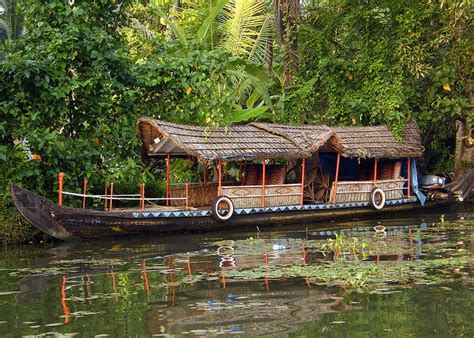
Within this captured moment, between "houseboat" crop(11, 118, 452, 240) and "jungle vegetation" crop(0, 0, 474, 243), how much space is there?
53cm

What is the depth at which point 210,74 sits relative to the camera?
13180 millimetres

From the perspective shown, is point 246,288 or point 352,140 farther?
point 352,140

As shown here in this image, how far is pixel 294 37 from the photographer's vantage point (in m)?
17.0

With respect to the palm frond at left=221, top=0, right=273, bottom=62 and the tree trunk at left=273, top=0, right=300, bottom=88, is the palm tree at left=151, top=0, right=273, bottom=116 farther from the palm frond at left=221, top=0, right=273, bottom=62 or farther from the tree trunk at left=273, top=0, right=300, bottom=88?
the tree trunk at left=273, top=0, right=300, bottom=88

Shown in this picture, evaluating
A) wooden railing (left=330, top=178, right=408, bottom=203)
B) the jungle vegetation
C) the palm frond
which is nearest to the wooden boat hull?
wooden railing (left=330, top=178, right=408, bottom=203)

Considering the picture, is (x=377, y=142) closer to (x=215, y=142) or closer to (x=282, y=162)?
(x=282, y=162)

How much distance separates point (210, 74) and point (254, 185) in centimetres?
245

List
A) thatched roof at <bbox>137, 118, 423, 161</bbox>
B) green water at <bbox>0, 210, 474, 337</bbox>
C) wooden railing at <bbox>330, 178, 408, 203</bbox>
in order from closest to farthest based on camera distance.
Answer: green water at <bbox>0, 210, 474, 337</bbox>, thatched roof at <bbox>137, 118, 423, 161</bbox>, wooden railing at <bbox>330, 178, 408, 203</bbox>

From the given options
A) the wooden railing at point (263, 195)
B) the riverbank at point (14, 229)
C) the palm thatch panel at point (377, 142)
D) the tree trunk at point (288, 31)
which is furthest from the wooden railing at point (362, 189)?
the riverbank at point (14, 229)

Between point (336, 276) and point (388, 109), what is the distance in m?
10.1

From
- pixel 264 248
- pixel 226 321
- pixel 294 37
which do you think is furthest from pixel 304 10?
pixel 226 321

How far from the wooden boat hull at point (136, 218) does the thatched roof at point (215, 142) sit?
3.41 feet

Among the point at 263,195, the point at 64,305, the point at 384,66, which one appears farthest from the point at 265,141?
the point at 64,305

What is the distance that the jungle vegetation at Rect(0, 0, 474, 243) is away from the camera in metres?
12.2
